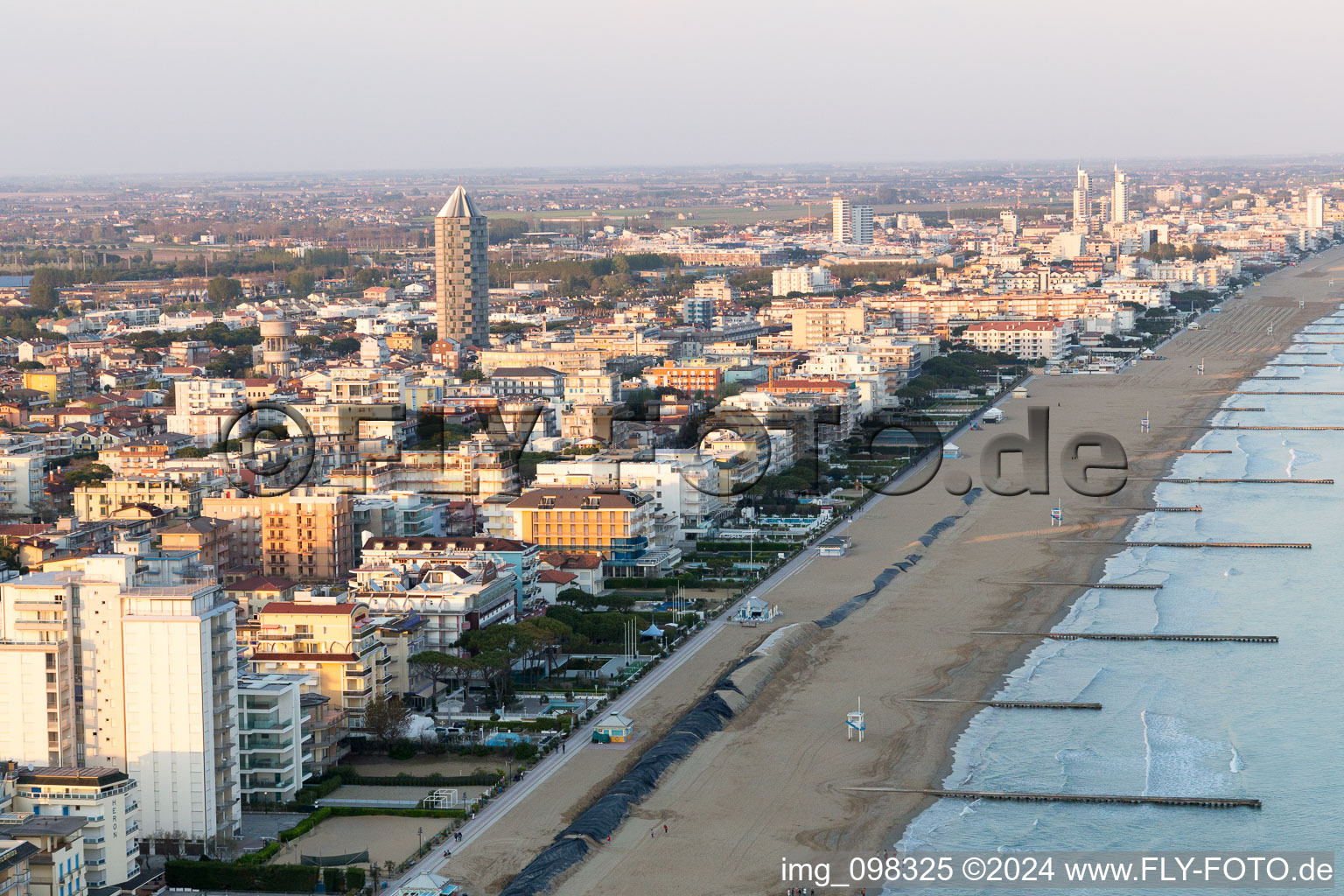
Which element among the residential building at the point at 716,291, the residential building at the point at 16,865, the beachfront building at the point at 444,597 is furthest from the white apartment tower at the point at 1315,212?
the residential building at the point at 16,865

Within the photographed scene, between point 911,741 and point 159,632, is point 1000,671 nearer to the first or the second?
point 911,741

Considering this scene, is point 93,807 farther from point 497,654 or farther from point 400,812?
point 497,654

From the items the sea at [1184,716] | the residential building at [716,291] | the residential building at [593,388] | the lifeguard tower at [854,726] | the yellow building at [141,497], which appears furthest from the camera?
the residential building at [716,291]

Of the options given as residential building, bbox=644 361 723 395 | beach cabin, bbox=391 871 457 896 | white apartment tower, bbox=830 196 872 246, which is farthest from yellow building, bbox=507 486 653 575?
white apartment tower, bbox=830 196 872 246

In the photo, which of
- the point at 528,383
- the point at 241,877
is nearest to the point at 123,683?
the point at 241,877

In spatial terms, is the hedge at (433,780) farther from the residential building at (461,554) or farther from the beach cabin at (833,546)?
the beach cabin at (833,546)

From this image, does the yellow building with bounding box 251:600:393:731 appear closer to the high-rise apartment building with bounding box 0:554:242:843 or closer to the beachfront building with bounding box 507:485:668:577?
the high-rise apartment building with bounding box 0:554:242:843
